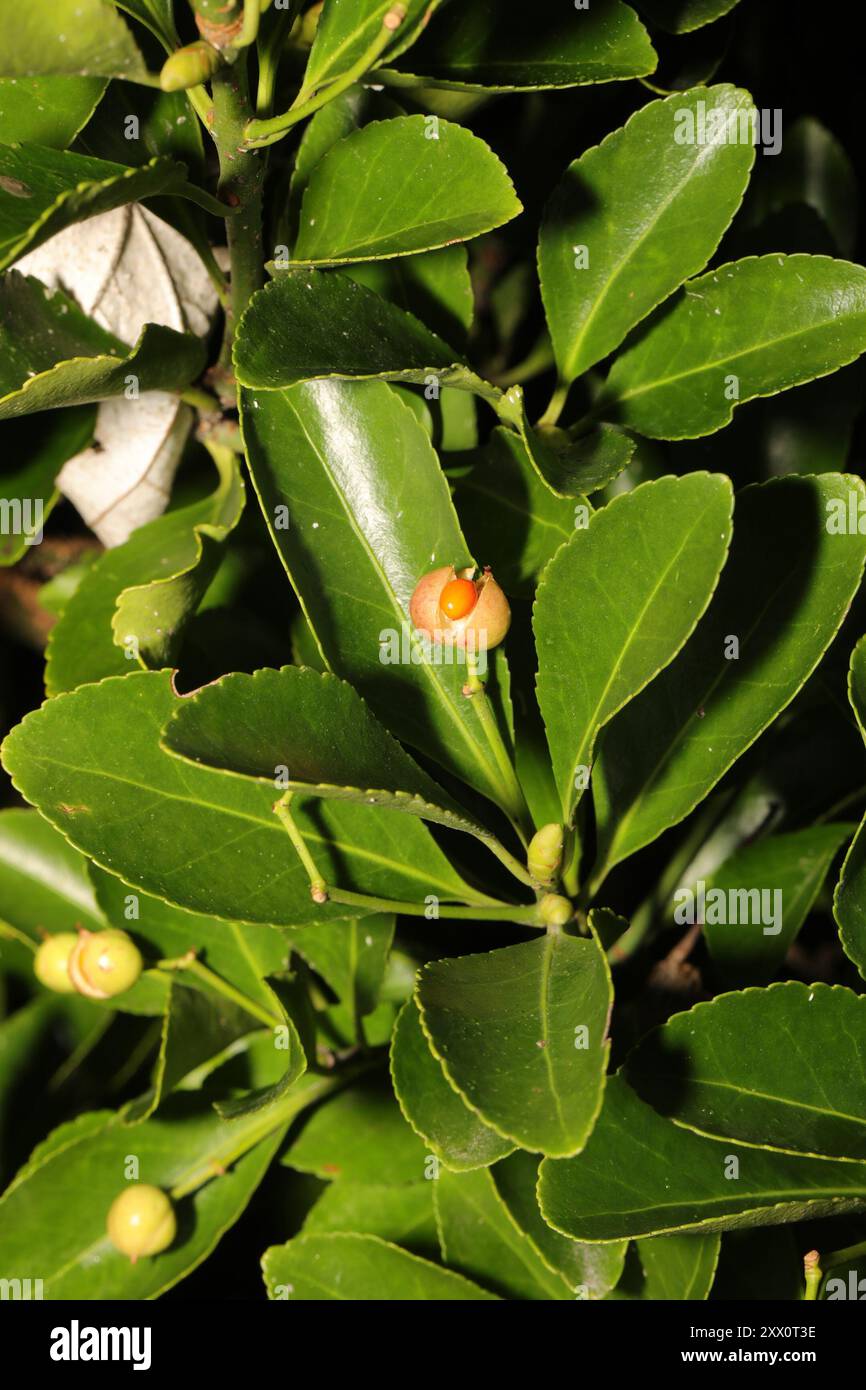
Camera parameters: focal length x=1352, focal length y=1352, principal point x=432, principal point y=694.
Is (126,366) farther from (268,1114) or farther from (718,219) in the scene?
(268,1114)

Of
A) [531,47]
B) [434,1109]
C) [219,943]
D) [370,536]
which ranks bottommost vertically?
[434,1109]

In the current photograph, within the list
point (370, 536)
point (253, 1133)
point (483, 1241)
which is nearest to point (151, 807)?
point (370, 536)

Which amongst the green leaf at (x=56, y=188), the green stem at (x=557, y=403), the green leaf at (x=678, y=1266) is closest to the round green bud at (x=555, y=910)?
the green leaf at (x=678, y=1266)

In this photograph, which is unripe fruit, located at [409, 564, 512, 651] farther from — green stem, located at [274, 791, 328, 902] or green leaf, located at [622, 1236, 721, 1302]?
green leaf, located at [622, 1236, 721, 1302]

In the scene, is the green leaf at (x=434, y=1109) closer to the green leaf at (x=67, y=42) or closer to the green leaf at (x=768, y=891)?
the green leaf at (x=768, y=891)

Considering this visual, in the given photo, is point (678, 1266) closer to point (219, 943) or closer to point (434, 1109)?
point (434, 1109)
